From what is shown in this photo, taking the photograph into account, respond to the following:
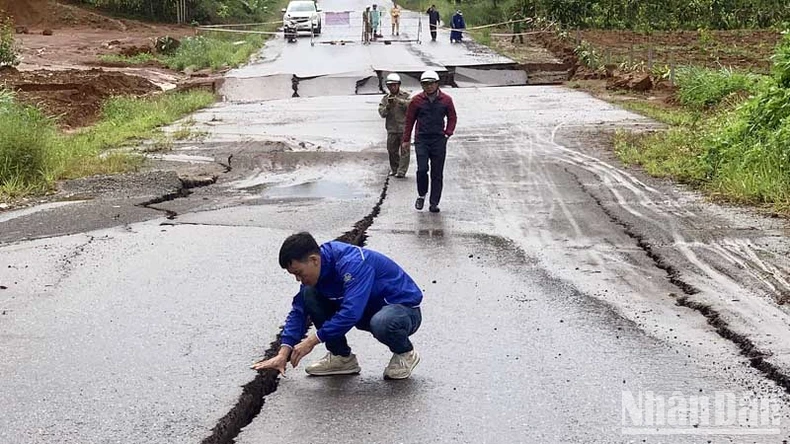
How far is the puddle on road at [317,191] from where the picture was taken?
13594 mm

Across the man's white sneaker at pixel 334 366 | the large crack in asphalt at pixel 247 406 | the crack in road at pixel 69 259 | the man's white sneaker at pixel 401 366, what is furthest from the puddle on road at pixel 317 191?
the man's white sneaker at pixel 401 366

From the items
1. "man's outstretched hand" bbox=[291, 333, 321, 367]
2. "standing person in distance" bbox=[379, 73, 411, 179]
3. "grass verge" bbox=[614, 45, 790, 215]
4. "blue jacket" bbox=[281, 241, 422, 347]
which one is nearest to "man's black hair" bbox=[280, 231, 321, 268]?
"blue jacket" bbox=[281, 241, 422, 347]

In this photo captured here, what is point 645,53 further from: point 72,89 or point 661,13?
point 72,89

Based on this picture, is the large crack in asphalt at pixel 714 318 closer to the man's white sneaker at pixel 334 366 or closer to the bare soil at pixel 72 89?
the man's white sneaker at pixel 334 366

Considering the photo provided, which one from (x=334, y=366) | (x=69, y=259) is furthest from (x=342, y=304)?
(x=69, y=259)

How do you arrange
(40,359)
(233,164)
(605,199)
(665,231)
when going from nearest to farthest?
(40,359)
(665,231)
(605,199)
(233,164)

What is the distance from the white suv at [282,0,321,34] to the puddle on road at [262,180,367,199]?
33289mm

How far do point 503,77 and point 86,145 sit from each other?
56.4 ft

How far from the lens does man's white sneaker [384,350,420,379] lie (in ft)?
20.1

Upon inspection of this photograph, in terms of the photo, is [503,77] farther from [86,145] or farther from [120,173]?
[120,173]

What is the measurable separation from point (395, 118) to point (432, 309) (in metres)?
7.48

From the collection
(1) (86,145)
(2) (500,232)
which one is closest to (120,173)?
(1) (86,145)

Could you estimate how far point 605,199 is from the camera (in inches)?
512

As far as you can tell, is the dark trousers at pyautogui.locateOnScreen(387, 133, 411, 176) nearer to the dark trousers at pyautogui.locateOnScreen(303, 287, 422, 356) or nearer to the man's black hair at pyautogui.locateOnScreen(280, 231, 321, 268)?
the dark trousers at pyautogui.locateOnScreen(303, 287, 422, 356)
